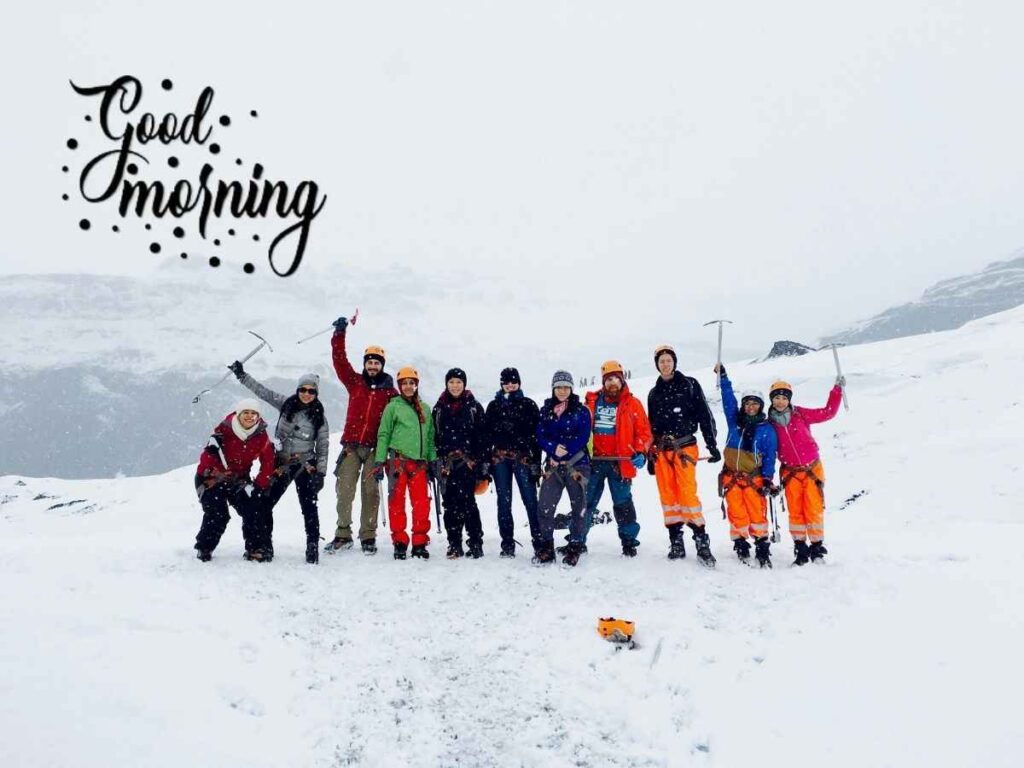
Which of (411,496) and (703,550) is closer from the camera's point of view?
(703,550)

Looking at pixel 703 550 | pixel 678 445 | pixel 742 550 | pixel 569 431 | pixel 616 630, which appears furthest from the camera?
pixel 569 431

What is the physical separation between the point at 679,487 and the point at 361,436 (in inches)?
187

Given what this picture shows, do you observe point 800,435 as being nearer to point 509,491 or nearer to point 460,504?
point 509,491

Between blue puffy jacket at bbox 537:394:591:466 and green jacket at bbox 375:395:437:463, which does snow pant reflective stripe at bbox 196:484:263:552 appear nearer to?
green jacket at bbox 375:395:437:463

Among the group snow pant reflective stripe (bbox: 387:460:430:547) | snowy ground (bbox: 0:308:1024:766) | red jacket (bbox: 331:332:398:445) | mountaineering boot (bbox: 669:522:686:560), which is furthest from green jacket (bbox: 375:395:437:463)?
mountaineering boot (bbox: 669:522:686:560)

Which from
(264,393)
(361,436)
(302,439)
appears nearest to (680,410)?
(361,436)

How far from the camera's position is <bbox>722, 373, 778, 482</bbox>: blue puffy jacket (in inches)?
343

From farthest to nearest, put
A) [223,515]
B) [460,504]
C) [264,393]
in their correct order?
[264,393] → [460,504] → [223,515]

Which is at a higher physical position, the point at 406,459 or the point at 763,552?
the point at 406,459

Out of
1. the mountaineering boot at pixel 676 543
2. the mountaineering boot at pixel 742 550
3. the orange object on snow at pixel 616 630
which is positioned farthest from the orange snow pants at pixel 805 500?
the orange object on snow at pixel 616 630

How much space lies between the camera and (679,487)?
867 centimetres

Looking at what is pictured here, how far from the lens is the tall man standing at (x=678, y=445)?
861 cm

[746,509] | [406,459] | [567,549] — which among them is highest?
[406,459]

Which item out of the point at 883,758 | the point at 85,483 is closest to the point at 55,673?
the point at 883,758
